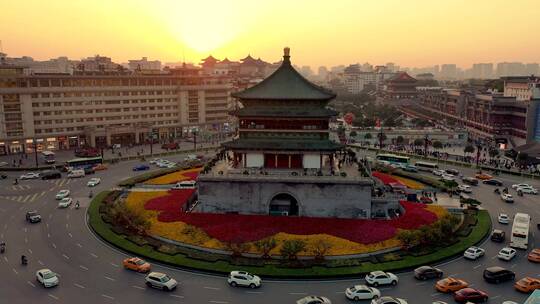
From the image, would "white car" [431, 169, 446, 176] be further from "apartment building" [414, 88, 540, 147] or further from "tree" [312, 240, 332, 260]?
"tree" [312, 240, 332, 260]

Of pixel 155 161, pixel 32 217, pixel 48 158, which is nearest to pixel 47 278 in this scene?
pixel 32 217

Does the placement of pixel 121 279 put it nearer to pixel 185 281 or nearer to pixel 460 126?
pixel 185 281

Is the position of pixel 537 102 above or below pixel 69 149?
above

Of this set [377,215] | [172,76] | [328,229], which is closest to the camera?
[328,229]

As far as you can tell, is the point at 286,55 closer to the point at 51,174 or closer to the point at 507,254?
the point at 507,254

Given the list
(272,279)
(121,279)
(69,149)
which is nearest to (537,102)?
(272,279)

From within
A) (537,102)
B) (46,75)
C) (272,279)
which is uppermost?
(46,75)

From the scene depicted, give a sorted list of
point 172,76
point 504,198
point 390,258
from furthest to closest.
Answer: point 172,76 < point 504,198 < point 390,258
